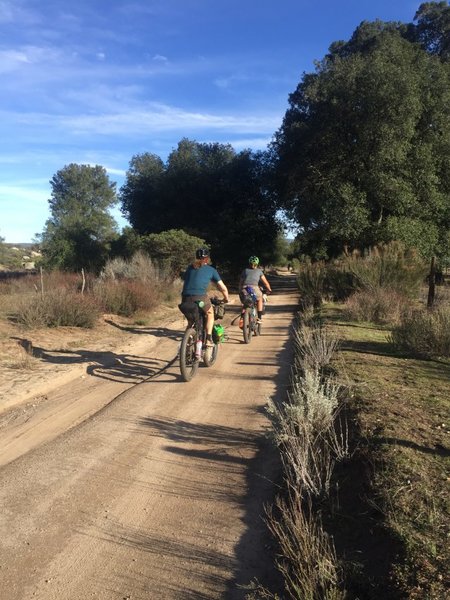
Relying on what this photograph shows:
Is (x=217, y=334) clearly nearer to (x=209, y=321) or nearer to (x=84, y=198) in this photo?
(x=209, y=321)

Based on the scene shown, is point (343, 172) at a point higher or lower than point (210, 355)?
higher

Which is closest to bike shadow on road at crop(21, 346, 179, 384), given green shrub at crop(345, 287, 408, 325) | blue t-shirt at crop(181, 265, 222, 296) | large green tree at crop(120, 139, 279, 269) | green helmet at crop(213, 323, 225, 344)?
green helmet at crop(213, 323, 225, 344)

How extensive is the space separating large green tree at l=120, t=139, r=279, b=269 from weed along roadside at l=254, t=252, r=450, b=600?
26483mm

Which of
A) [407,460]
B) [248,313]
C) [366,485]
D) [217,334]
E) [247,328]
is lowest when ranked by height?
[366,485]

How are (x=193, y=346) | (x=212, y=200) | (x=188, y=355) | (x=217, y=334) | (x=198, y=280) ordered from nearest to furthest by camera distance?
1. (x=188, y=355)
2. (x=193, y=346)
3. (x=198, y=280)
4. (x=217, y=334)
5. (x=212, y=200)

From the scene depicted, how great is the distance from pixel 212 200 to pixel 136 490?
32908mm

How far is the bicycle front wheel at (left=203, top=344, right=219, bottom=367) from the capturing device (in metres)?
8.83

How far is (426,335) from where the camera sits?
900 centimetres

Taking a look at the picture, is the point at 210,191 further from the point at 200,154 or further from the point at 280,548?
the point at 280,548

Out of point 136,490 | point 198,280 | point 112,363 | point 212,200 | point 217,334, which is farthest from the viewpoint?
point 212,200

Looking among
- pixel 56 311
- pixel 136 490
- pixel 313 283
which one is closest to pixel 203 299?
pixel 136 490

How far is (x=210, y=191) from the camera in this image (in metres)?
36.0

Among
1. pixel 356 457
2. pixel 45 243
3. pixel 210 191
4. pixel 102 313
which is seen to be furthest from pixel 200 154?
pixel 356 457

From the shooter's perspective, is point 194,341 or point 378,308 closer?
point 194,341
